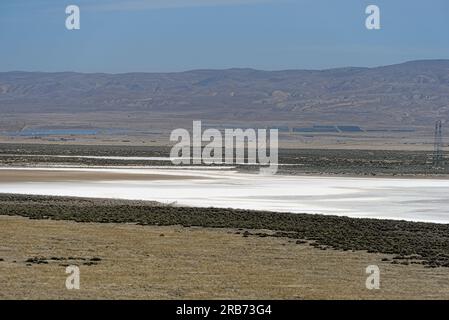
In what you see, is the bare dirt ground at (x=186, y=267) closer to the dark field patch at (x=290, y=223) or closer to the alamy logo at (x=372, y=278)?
the alamy logo at (x=372, y=278)

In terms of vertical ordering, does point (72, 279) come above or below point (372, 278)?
above

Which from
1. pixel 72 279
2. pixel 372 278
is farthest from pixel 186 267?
pixel 372 278

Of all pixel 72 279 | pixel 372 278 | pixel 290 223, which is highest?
pixel 72 279

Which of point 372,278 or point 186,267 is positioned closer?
point 372,278

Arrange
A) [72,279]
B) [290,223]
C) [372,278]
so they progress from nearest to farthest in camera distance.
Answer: [72,279], [372,278], [290,223]

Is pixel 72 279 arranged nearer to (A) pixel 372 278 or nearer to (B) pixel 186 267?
(B) pixel 186 267

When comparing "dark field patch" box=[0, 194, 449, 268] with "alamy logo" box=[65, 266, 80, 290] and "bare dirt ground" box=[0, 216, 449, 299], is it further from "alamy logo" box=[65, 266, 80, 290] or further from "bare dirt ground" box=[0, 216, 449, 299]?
"alamy logo" box=[65, 266, 80, 290]
